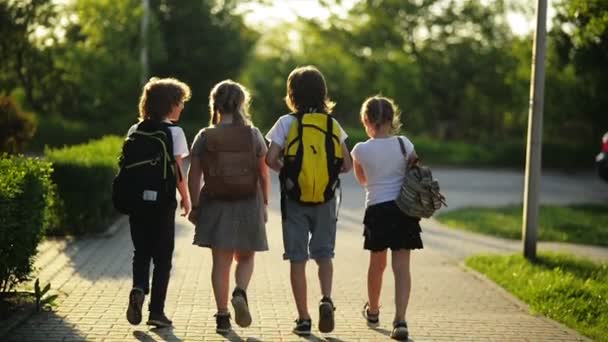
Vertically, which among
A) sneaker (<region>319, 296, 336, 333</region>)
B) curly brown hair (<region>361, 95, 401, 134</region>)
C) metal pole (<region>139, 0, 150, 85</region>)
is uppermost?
metal pole (<region>139, 0, 150, 85</region>)

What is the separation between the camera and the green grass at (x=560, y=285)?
26.7ft

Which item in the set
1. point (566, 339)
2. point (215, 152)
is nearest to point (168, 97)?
point (215, 152)

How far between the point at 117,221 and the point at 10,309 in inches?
276

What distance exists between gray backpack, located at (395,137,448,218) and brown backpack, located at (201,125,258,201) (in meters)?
1.01

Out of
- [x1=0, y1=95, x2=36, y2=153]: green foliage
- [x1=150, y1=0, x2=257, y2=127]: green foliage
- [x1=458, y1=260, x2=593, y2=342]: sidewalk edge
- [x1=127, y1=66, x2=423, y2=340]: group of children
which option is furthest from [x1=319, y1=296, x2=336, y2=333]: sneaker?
[x1=150, y1=0, x2=257, y2=127]: green foliage

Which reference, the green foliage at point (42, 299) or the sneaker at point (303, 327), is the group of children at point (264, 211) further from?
the green foliage at point (42, 299)

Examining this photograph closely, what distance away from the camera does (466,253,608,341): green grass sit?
321 inches

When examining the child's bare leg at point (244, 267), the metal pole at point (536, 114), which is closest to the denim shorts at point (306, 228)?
the child's bare leg at point (244, 267)

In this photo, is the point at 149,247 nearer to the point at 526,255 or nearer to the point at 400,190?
the point at 400,190

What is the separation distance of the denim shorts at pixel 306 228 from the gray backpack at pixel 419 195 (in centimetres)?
48

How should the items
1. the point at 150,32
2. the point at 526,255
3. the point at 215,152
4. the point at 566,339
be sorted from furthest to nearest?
1. the point at 150,32
2. the point at 526,255
3. the point at 566,339
4. the point at 215,152

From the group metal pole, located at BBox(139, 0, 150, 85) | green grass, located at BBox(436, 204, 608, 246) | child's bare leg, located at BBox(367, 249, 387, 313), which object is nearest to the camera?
child's bare leg, located at BBox(367, 249, 387, 313)

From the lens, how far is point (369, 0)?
1853 inches

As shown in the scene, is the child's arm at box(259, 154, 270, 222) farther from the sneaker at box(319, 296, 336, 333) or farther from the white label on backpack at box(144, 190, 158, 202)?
the sneaker at box(319, 296, 336, 333)
